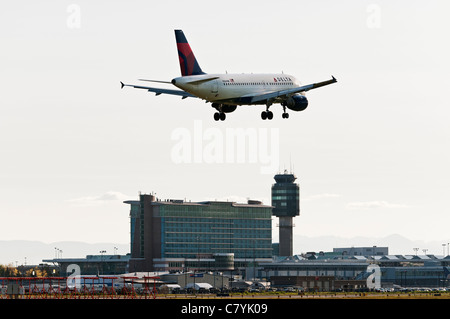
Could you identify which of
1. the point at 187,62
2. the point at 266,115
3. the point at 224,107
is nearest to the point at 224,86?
the point at 224,107

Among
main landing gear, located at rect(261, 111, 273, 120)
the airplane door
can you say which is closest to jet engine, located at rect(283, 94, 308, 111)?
main landing gear, located at rect(261, 111, 273, 120)

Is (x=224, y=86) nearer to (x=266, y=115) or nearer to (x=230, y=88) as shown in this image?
(x=230, y=88)

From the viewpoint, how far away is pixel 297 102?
158625 mm

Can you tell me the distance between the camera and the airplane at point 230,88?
152375 millimetres

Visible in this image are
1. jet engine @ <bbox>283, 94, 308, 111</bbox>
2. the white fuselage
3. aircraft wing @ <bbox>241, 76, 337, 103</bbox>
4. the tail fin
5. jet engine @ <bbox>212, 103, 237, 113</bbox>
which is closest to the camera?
the white fuselage

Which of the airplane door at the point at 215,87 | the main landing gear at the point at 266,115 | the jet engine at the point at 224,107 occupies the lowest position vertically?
the main landing gear at the point at 266,115

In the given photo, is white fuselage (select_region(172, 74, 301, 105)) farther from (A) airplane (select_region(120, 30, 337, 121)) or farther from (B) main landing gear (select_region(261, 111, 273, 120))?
(B) main landing gear (select_region(261, 111, 273, 120))

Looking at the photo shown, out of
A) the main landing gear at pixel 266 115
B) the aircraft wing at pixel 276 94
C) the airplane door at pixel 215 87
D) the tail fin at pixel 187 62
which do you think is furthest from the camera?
the tail fin at pixel 187 62

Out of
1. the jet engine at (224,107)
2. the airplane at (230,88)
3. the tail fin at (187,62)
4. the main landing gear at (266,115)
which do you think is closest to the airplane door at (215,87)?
Result: the airplane at (230,88)

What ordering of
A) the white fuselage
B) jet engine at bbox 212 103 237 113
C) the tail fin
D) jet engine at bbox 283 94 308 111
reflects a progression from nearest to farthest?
the white fuselage
jet engine at bbox 212 103 237 113
the tail fin
jet engine at bbox 283 94 308 111

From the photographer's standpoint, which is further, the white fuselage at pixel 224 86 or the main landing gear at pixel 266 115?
the main landing gear at pixel 266 115

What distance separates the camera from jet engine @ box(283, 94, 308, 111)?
159m

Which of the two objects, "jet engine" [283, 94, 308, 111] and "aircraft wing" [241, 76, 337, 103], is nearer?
"aircraft wing" [241, 76, 337, 103]

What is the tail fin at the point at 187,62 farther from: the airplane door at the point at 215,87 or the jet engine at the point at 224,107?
the airplane door at the point at 215,87
